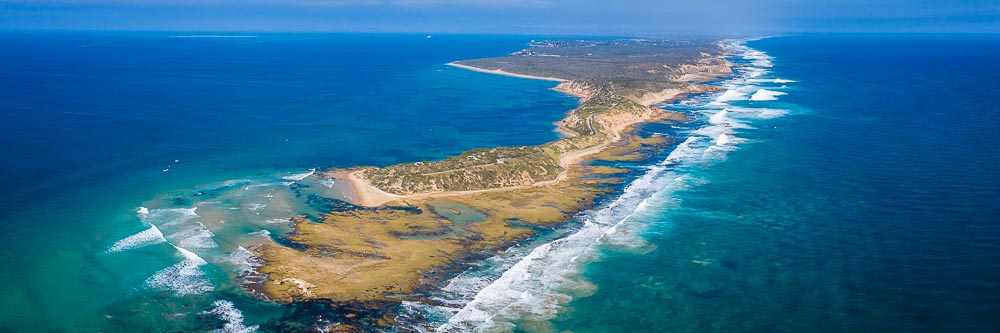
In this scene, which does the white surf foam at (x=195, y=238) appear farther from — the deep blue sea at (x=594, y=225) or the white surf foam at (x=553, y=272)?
the white surf foam at (x=553, y=272)

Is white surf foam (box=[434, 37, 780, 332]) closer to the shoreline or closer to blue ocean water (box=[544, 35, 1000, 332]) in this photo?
blue ocean water (box=[544, 35, 1000, 332])

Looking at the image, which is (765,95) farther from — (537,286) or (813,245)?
(537,286)

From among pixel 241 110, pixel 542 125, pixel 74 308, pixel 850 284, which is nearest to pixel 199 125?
pixel 241 110

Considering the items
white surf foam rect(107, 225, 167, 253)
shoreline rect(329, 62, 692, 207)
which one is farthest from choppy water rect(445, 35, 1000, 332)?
white surf foam rect(107, 225, 167, 253)

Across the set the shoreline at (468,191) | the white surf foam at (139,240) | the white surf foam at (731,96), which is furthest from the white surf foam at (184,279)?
the white surf foam at (731,96)

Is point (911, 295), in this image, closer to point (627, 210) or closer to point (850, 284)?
point (850, 284)

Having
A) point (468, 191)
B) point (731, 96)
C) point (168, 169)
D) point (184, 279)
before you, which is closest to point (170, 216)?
point (184, 279)
